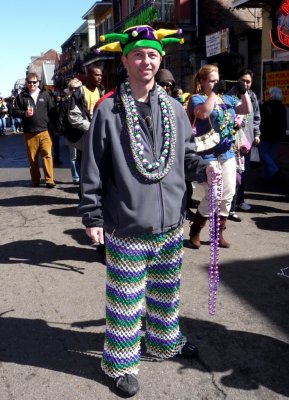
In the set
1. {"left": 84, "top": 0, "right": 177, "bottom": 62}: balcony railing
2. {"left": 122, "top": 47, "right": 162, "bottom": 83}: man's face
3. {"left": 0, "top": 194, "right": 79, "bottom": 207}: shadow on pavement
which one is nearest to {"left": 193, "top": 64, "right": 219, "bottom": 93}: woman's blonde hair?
{"left": 122, "top": 47, "right": 162, "bottom": 83}: man's face

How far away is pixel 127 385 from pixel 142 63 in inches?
67.3

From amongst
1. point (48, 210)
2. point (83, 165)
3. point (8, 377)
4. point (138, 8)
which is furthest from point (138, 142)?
point (138, 8)

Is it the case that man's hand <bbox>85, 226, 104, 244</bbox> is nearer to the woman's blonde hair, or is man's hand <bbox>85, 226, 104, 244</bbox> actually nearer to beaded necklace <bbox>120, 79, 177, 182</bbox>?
beaded necklace <bbox>120, 79, 177, 182</bbox>

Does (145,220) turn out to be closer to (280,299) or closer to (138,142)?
(138,142)

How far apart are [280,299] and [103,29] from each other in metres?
29.3

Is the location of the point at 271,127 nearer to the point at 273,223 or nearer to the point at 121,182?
the point at 273,223

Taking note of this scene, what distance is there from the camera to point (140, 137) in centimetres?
236

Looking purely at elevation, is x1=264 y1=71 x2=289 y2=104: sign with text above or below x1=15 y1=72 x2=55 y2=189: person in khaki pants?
above

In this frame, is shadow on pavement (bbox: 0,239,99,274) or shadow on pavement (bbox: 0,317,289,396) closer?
shadow on pavement (bbox: 0,317,289,396)

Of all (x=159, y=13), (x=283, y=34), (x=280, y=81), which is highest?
(x=159, y=13)

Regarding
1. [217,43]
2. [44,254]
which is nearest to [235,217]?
[44,254]

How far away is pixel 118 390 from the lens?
2.52 metres

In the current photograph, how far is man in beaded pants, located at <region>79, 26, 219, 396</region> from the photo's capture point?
2350 mm

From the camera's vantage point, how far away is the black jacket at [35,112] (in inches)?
311
